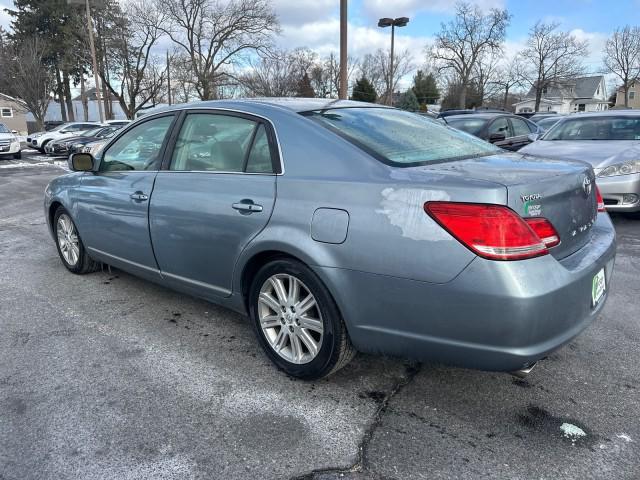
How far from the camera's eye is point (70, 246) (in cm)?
475

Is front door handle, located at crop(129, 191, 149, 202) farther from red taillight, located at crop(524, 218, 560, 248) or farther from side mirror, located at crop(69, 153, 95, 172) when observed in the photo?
red taillight, located at crop(524, 218, 560, 248)

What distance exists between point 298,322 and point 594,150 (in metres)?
5.66

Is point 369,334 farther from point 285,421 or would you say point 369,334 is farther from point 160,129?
point 160,129

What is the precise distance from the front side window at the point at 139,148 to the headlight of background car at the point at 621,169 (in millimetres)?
5299

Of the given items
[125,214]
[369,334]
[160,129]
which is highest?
[160,129]

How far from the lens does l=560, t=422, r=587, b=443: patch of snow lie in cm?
229

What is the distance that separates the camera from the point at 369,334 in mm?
2410

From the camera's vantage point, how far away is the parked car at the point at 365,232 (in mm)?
2088

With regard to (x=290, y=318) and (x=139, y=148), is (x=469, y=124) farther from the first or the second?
(x=290, y=318)

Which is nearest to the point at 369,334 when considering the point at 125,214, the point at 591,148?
the point at 125,214

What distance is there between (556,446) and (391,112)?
2.23 metres

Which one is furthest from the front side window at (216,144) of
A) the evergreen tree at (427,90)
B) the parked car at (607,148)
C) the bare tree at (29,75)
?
the evergreen tree at (427,90)

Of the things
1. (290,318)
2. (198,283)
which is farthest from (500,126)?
(290,318)

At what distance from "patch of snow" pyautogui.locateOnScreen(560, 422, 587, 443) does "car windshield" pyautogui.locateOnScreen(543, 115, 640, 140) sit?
5.97 meters
